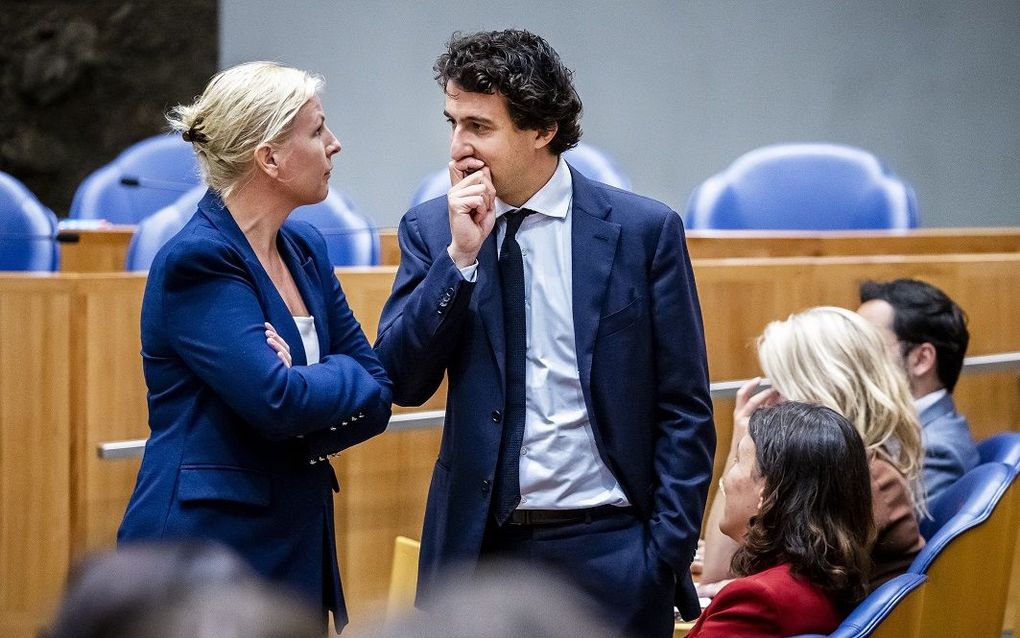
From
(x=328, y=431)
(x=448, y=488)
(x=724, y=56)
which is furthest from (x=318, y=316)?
(x=724, y=56)

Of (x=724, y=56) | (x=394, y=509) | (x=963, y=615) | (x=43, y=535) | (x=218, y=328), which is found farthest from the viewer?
(x=724, y=56)

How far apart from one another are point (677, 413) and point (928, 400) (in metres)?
1.17

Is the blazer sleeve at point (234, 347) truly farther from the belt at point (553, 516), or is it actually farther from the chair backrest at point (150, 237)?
the chair backrest at point (150, 237)

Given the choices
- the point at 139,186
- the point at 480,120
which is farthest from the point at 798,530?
the point at 139,186

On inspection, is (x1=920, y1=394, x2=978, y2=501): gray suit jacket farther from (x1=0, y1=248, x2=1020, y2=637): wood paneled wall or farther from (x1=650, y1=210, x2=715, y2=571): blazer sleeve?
(x1=0, y1=248, x2=1020, y2=637): wood paneled wall

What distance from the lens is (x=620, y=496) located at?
218cm

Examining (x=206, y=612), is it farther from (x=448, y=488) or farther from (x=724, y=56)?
(x=724, y=56)

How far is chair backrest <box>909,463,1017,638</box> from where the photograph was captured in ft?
7.63

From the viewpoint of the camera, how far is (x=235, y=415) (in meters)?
1.98

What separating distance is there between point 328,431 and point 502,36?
2.22ft

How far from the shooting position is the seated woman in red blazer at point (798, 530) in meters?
2.07

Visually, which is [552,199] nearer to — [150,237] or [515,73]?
[515,73]

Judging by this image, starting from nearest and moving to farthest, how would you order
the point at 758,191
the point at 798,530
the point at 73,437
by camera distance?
1. the point at 798,530
2. the point at 73,437
3. the point at 758,191

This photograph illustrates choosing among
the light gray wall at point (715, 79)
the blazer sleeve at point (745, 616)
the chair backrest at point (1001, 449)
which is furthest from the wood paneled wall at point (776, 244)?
the light gray wall at point (715, 79)
